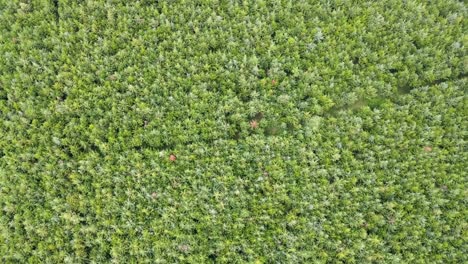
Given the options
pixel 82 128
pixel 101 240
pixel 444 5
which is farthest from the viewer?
pixel 444 5

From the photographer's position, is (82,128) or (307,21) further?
(307,21)

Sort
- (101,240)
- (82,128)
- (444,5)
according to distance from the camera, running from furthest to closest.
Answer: (444,5), (82,128), (101,240)

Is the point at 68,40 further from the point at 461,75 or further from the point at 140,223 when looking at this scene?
the point at 461,75

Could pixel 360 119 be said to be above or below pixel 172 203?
above

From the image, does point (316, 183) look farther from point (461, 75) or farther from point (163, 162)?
point (461, 75)

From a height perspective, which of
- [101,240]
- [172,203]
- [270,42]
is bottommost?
[101,240]

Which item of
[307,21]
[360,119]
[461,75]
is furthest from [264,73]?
[461,75]

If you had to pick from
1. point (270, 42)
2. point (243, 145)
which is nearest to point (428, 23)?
point (270, 42)
